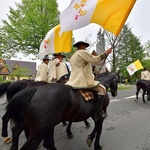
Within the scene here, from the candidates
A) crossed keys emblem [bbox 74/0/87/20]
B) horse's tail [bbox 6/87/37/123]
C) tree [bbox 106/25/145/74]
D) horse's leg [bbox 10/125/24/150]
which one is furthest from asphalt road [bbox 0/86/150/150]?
tree [bbox 106/25/145/74]

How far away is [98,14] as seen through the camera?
4.39 metres

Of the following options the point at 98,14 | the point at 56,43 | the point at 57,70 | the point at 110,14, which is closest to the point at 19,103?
the point at 98,14

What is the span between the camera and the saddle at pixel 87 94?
3711 mm

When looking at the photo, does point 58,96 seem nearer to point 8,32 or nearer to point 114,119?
Result: point 114,119

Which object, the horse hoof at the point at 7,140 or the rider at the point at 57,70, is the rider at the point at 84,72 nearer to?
the horse hoof at the point at 7,140

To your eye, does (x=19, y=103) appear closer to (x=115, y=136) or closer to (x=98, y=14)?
(x=98, y=14)

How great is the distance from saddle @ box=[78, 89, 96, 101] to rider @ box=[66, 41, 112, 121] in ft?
0.31

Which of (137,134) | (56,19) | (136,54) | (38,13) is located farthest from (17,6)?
(136,54)

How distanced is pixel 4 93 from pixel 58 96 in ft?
8.29

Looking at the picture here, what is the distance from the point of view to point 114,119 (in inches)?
272

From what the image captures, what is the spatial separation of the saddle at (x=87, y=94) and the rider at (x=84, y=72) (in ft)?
0.31

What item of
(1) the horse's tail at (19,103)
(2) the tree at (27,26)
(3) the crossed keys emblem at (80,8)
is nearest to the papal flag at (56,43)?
(3) the crossed keys emblem at (80,8)

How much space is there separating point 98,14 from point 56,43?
266cm

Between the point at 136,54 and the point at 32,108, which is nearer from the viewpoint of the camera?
the point at 32,108
